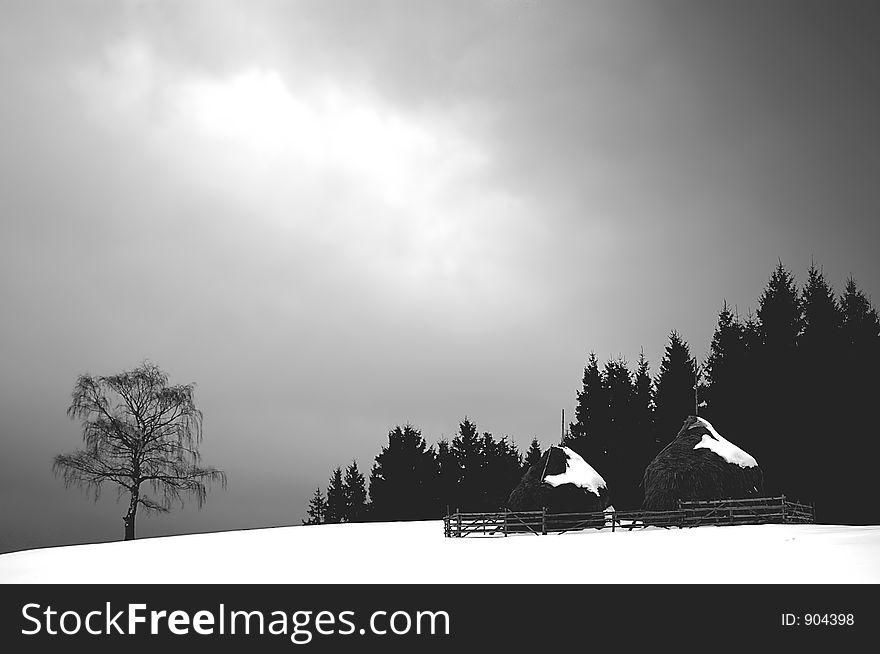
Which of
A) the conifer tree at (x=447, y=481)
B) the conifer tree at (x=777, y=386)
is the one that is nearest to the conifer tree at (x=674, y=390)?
the conifer tree at (x=777, y=386)

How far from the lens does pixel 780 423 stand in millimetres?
47312

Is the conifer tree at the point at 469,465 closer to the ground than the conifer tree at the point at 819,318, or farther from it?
closer to the ground

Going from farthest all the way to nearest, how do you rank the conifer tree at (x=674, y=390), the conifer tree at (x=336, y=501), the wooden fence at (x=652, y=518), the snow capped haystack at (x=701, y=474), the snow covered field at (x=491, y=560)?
the conifer tree at (x=336, y=501), the conifer tree at (x=674, y=390), the snow capped haystack at (x=701, y=474), the wooden fence at (x=652, y=518), the snow covered field at (x=491, y=560)

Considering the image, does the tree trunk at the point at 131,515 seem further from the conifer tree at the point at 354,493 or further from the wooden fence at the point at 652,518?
the conifer tree at the point at 354,493

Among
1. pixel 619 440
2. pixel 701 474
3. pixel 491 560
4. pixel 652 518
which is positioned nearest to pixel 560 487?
pixel 652 518

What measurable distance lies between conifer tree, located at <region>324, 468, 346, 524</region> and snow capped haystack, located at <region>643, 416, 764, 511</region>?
50.0m

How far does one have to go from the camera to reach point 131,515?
39.6 m

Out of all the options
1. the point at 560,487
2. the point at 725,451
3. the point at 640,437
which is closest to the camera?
the point at 725,451

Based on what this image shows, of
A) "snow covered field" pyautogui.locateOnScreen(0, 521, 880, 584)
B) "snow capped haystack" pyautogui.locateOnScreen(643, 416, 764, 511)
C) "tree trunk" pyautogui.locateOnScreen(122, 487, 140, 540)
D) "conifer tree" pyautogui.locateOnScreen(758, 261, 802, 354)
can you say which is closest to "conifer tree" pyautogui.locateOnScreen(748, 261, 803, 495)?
"conifer tree" pyautogui.locateOnScreen(758, 261, 802, 354)

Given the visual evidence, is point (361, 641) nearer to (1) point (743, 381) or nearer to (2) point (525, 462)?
(1) point (743, 381)

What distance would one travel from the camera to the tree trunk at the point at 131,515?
39.4 meters

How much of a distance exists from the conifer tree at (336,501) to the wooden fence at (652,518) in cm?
4579

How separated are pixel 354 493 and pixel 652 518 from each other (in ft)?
168

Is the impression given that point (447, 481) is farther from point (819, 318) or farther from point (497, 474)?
point (819, 318)
